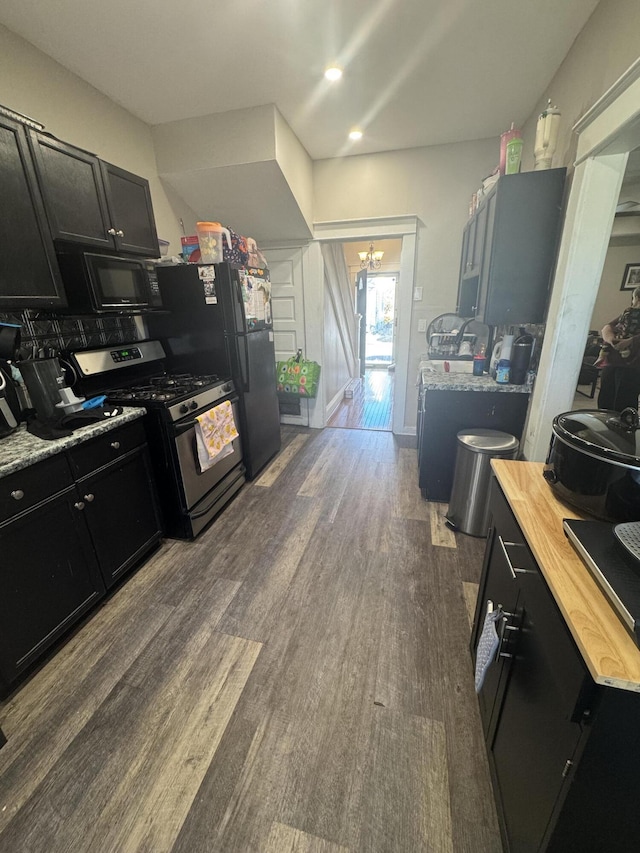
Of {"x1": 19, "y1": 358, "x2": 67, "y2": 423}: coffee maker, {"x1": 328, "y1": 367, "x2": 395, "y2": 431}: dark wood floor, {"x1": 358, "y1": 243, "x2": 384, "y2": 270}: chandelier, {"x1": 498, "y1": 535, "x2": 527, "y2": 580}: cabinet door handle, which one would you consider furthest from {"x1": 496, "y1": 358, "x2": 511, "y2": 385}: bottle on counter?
{"x1": 358, "y1": 243, "x2": 384, "y2": 270}: chandelier

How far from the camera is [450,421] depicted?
94.8 inches

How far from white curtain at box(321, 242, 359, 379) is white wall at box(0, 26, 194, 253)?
170cm

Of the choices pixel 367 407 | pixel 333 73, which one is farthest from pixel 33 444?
pixel 367 407

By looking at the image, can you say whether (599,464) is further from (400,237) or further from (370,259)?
(370,259)

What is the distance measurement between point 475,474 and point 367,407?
9.31 feet

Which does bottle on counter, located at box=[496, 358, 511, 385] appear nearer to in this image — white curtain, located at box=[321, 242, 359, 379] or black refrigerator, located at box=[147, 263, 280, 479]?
black refrigerator, located at box=[147, 263, 280, 479]

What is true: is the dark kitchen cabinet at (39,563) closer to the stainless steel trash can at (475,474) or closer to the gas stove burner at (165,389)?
the gas stove burner at (165,389)

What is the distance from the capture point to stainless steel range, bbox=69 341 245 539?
197 centimetres

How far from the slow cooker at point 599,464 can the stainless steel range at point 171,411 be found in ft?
6.01

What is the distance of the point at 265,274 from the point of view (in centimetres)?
291

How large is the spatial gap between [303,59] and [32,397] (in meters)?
2.41

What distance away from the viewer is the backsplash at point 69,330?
1.83 metres

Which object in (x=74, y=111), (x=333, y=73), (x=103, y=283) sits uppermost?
(x=333, y=73)

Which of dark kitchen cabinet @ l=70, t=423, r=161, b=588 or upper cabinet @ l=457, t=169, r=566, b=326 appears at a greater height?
upper cabinet @ l=457, t=169, r=566, b=326
